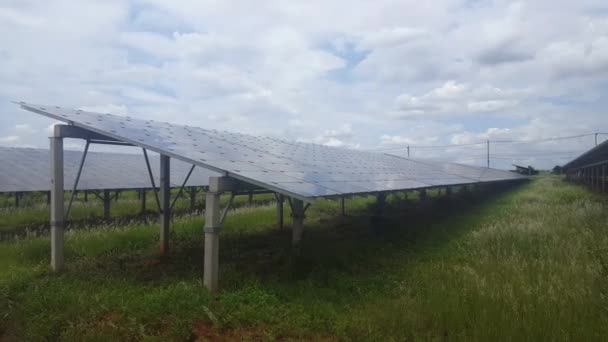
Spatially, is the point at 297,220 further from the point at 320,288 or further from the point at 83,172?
the point at 83,172

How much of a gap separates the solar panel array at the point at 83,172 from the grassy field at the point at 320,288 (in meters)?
7.53

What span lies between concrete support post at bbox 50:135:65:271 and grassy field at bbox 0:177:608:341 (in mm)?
381

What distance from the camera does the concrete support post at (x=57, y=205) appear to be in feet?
29.2

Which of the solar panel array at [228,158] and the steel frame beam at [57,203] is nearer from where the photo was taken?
the solar panel array at [228,158]

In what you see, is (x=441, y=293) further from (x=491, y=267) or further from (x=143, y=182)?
(x=143, y=182)

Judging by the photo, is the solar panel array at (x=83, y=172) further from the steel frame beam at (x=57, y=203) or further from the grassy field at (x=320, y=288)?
the steel frame beam at (x=57, y=203)

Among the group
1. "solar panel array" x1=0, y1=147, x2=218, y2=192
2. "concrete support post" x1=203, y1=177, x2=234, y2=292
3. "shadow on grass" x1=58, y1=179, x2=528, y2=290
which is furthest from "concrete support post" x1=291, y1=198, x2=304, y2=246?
"solar panel array" x1=0, y1=147, x2=218, y2=192

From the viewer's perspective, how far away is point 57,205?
9.11m

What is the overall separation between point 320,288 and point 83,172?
16514mm

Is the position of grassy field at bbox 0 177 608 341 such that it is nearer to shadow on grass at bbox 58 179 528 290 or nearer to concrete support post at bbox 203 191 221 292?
shadow on grass at bbox 58 179 528 290

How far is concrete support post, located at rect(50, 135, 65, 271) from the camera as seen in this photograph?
351 inches

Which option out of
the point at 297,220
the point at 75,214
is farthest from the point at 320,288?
the point at 75,214

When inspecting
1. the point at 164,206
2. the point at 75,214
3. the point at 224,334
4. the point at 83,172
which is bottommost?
the point at 224,334

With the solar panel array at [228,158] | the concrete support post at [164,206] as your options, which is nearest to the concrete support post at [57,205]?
the solar panel array at [228,158]
